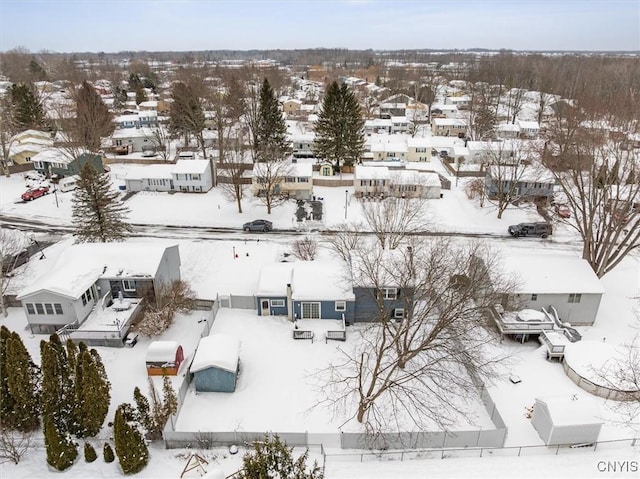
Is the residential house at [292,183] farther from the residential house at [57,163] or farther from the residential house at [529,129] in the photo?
the residential house at [529,129]

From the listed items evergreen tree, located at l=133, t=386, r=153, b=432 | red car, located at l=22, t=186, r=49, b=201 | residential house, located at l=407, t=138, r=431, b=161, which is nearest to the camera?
evergreen tree, located at l=133, t=386, r=153, b=432

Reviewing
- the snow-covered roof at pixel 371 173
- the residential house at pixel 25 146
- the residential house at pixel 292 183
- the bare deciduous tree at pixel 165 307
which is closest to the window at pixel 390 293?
the bare deciduous tree at pixel 165 307

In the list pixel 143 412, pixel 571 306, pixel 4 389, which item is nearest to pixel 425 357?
pixel 571 306

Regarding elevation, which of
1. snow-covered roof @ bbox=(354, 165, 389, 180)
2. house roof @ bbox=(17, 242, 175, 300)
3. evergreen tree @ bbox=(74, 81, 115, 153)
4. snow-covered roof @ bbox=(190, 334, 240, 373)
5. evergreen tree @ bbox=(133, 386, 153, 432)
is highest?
evergreen tree @ bbox=(74, 81, 115, 153)

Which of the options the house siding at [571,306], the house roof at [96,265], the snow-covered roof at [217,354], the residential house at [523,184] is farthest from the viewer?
the residential house at [523,184]

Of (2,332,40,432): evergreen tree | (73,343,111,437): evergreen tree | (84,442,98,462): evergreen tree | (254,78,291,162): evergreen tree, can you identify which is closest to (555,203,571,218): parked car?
(254,78,291,162): evergreen tree

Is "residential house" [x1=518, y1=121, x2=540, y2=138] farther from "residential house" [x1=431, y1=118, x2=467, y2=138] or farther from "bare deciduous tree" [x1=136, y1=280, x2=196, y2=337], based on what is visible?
"bare deciduous tree" [x1=136, y1=280, x2=196, y2=337]

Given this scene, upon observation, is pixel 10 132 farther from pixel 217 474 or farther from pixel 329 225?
pixel 217 474
